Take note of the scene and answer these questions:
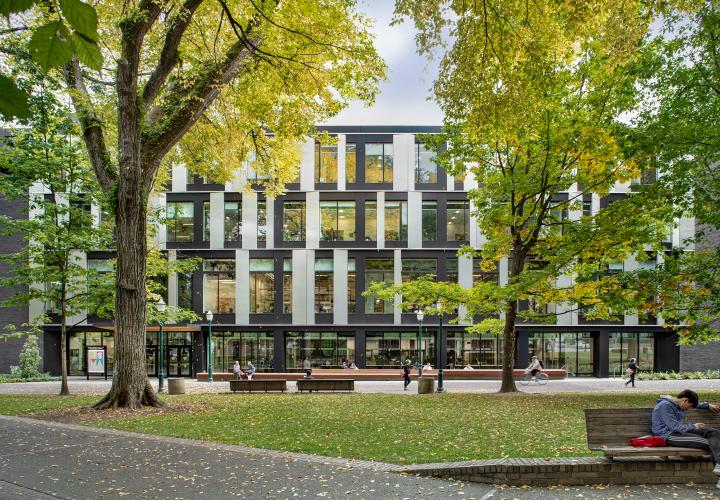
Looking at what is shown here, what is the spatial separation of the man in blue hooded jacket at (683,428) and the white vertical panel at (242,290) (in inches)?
1371

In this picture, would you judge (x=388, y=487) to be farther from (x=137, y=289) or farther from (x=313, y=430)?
(x=137, y=289)

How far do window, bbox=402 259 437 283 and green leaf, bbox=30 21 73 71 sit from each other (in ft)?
127

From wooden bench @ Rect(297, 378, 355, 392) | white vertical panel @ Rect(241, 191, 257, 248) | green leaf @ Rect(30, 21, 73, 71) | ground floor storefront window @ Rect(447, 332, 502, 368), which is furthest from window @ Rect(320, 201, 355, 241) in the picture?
Result: green leaf @ Rect(30, 21, 73, 71)

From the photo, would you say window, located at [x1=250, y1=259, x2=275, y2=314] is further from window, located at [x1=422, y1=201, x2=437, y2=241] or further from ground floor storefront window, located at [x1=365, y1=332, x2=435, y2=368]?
window, located at [x1=422, y1=201, x2=437, y2=241]

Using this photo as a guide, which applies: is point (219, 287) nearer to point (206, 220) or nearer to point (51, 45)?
point (206, 220)

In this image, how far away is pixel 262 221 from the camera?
41.2 m

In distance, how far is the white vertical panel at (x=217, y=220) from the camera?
40906 millimetres

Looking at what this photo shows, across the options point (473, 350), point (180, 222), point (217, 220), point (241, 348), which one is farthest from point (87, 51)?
point (180, 222)

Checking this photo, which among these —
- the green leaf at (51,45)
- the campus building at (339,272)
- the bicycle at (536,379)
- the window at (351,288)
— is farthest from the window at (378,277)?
the green leaf at (51,45)

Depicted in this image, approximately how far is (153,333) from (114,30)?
27909 millimetres

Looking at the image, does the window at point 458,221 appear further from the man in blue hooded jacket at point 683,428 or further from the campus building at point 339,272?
the man in blue hooded jacket at point 683,428

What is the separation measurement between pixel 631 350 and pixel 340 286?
21.4 meters

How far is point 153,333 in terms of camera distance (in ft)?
136

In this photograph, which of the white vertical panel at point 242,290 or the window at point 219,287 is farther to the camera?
the window at point 219,287
